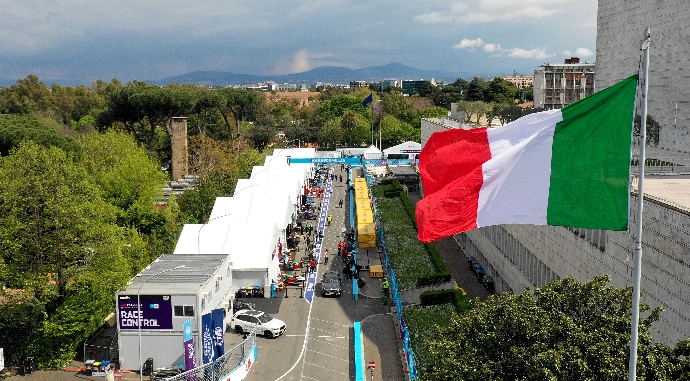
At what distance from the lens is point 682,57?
26703 millimetres

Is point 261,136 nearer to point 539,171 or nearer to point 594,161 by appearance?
point 539,171

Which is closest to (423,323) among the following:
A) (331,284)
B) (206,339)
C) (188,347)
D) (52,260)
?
(331,284)

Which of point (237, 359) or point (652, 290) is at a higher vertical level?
point (652, 290)

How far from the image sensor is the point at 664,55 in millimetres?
28203

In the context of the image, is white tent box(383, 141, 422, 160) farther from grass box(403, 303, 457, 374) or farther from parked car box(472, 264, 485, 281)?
grass box(403, 303, 457, 374)

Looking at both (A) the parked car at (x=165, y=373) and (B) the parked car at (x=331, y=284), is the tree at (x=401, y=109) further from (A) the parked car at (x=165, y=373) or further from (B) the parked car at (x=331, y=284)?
(A) the parked car at (x=165, y=373)

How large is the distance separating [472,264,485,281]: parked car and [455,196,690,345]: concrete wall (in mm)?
1387

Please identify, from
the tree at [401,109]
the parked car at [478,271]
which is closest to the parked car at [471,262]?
the parked car at [478,271]

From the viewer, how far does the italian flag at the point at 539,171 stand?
305 inches

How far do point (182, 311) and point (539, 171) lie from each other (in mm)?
11500

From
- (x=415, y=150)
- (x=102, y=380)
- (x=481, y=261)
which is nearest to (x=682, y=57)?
(x=481, y=261)

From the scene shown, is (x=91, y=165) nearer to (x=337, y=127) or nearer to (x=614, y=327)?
(x=614, y=327)

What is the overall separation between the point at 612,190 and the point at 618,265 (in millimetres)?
9136

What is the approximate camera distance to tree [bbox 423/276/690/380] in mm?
9039
